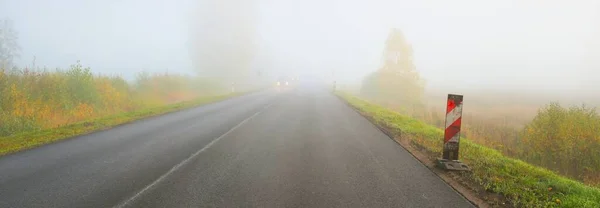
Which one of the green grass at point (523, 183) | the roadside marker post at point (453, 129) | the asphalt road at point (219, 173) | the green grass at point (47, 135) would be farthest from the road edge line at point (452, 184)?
the green grass at point (47, 135)

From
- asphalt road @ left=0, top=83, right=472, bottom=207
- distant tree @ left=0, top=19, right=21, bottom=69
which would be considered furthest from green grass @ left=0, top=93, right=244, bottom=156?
distant tree @ left=0, top=19, right=21, bottom=69

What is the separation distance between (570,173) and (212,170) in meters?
9.65

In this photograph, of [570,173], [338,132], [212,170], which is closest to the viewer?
[212,170]

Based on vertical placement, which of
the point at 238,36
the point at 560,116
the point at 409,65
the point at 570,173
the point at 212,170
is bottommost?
the point at 570,173

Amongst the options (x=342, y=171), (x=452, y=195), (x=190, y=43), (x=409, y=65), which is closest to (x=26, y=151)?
(x=342, y=171)

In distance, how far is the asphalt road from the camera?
454 centimetres

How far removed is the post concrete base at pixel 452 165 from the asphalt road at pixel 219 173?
1.66 ft

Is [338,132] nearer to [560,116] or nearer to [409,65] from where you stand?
[560,116]

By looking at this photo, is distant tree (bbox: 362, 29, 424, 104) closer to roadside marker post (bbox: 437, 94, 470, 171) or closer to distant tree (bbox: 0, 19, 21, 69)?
roadside marker post (bbox: 437, 94, 470, 171)

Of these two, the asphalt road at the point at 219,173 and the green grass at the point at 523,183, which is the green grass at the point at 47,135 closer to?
the asphalt road at the point at 219,173

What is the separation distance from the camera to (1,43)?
120 ft

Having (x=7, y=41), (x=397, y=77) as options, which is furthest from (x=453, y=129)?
(x=7, y=41)

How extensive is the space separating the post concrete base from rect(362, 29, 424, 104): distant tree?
91.7 ft

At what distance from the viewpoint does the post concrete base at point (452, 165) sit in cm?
630
